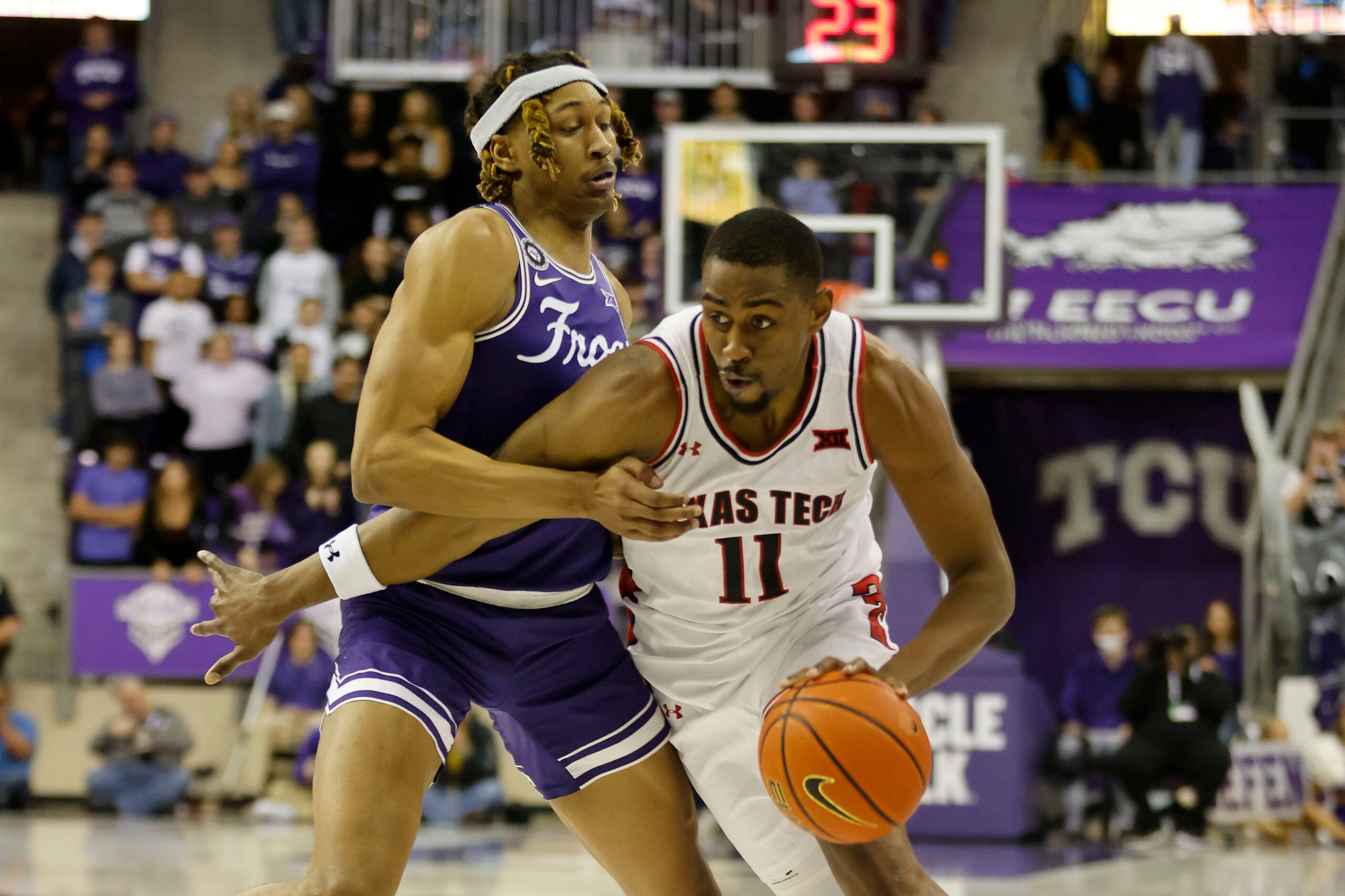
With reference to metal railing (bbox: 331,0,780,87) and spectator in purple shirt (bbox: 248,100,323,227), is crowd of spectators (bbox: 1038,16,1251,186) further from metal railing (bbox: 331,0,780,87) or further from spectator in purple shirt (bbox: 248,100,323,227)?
spectator in purple shirt (bbox: 248,100,323,227)

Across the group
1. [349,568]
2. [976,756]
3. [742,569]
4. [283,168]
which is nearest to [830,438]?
[742,569]

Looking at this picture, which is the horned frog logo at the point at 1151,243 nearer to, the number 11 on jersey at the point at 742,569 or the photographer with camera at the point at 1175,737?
the photographer with camera at the point at 1175,737

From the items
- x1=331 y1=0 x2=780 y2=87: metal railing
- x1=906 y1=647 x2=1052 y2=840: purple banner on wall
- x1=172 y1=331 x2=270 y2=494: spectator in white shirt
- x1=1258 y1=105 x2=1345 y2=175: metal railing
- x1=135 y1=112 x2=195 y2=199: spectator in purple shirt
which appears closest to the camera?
x1=906 y1=647 x2=1052 y2=840: purple banner on wall

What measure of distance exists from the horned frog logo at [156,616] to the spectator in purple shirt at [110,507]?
14.2 inches

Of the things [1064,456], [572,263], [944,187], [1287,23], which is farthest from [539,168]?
[1287,23]

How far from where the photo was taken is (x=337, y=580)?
12.0ft

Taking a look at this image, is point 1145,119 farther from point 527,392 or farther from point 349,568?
point 349,568

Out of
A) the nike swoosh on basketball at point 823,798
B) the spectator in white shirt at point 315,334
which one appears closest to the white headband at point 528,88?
the nike swoosh on basketball at point 823,798

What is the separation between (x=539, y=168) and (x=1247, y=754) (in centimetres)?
709

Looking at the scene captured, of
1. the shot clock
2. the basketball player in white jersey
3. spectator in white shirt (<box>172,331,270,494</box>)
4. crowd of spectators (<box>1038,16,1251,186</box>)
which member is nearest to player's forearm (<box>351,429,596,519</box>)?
the basketball player in white jersey

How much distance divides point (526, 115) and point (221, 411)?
7.45 meters

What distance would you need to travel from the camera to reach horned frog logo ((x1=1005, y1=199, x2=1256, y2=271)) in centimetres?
1193

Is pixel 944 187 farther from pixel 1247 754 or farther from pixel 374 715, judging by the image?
pixel 374 715

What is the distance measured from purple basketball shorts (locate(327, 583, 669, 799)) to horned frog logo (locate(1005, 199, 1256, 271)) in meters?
8.74
